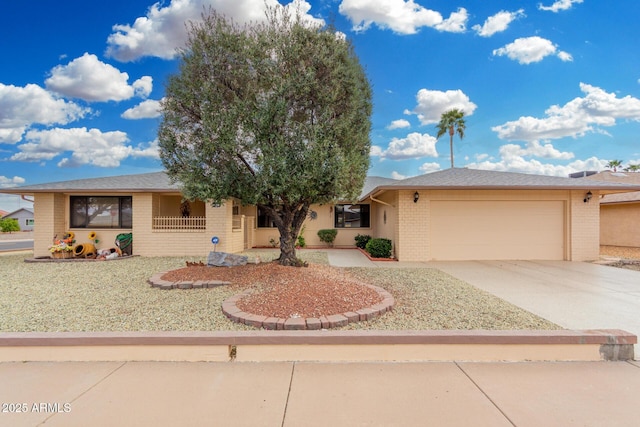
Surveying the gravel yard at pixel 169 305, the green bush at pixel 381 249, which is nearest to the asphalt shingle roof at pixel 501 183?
the green bush at pixel 381 249

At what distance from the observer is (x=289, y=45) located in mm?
5637

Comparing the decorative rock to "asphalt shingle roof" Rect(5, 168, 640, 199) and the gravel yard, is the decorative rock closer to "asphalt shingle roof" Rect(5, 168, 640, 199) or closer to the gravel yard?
the gravel yard

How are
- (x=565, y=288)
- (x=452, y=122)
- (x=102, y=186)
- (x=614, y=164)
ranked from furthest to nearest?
(x=614, y=164) → (x=452, y=122) → (x=102, y=186) → (x=565, y=288)

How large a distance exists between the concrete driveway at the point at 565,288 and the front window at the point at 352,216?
5.44 metres

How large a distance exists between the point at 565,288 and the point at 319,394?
6.29m

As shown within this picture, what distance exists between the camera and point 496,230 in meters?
10.5

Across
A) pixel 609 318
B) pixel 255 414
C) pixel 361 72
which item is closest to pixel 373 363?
pixel 255 414

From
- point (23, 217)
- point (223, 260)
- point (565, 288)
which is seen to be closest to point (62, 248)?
point (223, 260)

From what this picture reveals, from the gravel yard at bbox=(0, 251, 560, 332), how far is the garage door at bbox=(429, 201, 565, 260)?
3224 millimetres

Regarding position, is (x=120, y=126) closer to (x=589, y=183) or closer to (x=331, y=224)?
(x=331, y=224)

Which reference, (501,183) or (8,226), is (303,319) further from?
(8,226)

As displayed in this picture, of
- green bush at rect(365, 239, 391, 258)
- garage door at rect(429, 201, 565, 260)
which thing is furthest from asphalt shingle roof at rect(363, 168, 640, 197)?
green bush at rect(365, 239, 391, 258)

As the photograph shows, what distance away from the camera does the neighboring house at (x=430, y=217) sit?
10180 millimetres

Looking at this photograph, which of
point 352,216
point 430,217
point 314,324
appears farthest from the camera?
point 352,216
